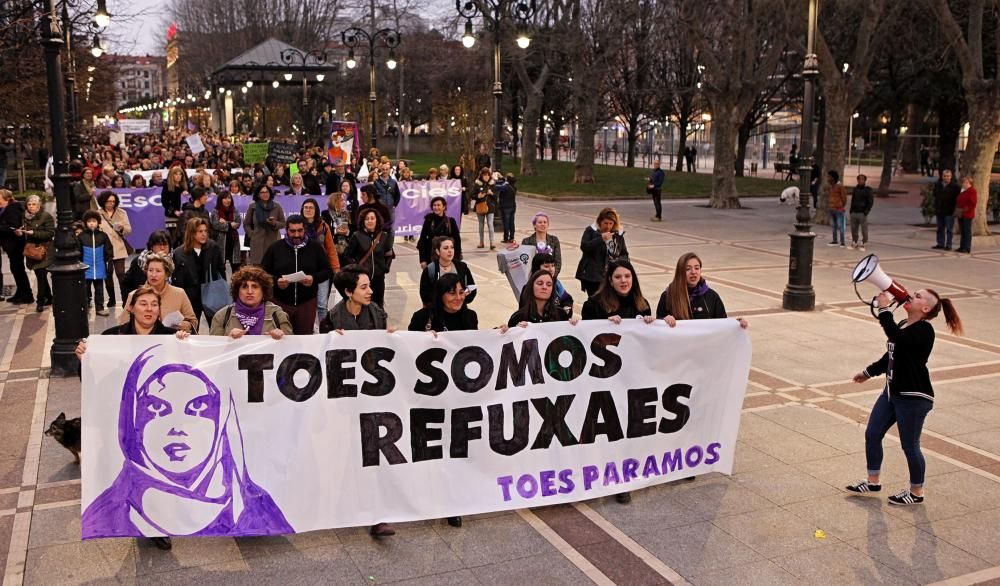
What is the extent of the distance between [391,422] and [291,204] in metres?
11.9

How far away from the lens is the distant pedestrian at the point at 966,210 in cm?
1916

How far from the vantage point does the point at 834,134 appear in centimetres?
2438

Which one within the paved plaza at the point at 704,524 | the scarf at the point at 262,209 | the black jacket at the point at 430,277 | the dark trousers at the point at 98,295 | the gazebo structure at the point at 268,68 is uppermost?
the gazebo structure at the point at 268,68

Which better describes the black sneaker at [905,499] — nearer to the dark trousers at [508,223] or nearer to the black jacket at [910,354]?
the black jacket at [910,354]

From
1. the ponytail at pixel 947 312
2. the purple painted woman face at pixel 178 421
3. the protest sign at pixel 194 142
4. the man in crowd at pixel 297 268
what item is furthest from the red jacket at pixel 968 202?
the protest sign at pixel 194 142

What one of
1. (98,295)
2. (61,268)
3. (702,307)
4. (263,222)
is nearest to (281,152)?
(98,295)

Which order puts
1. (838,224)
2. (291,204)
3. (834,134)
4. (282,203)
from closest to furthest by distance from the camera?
(282,203), (291,204), (838,224), (834,134)

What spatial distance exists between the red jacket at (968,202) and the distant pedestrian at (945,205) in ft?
1.07

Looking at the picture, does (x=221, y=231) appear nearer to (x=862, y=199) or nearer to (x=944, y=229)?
(x=862, y=199)

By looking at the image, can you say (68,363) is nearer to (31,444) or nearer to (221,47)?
(31,444)

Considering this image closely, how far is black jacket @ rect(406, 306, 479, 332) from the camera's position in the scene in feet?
A: 21.7

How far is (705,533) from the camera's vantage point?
602cm

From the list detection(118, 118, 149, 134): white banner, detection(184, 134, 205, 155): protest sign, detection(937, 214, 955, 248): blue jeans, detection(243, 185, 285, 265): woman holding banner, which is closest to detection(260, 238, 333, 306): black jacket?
detection(243, 185, 285, 265): woman holding banner

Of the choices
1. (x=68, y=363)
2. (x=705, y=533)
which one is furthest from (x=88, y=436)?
(x=68, y=363)
